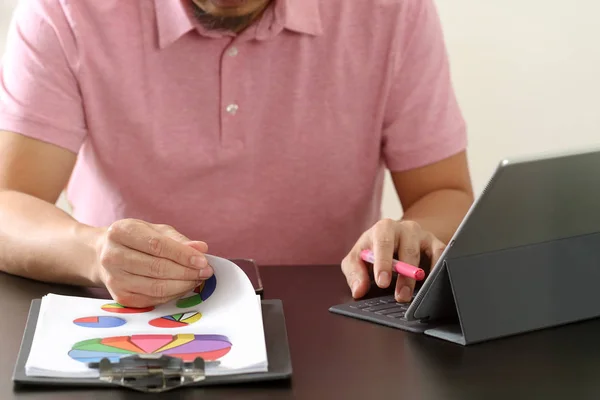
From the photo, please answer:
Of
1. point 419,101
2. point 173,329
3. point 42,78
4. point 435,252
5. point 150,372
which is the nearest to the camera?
point 150,372

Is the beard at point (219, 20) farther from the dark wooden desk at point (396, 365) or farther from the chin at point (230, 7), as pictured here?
the dark wooden desk at point (396, 365)

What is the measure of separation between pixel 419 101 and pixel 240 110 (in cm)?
30

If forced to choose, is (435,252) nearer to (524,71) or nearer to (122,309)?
(122,309)

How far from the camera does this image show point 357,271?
107 cm

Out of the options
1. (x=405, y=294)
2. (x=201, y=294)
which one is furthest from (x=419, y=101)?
(x=201, y=294)

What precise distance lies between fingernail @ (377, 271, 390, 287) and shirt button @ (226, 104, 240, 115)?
1.60 feet

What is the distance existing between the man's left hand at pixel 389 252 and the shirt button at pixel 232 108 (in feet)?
1.33

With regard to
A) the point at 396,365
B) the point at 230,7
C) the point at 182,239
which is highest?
the point at 230,7

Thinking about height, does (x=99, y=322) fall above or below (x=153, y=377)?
above

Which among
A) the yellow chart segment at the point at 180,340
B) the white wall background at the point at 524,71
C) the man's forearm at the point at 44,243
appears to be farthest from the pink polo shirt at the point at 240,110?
the white wall background at the point at 524,71

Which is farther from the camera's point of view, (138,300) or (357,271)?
(357,271)

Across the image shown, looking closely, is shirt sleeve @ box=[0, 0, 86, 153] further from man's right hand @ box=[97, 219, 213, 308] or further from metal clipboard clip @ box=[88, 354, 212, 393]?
metal clipboard clip @ box=[88, 354, 212, 393]

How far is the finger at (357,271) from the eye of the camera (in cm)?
103

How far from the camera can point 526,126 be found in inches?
89.9
